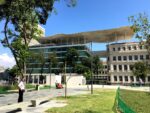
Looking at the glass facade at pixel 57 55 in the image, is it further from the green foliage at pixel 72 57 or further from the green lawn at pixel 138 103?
the green lawn at pixel 138 103

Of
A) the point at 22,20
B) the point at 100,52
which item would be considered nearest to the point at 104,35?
the point at 100,52

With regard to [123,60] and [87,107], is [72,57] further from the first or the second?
[87,107]

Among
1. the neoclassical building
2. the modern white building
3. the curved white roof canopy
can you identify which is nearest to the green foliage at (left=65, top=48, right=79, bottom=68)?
the modern white building

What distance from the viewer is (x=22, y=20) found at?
32.6 metres

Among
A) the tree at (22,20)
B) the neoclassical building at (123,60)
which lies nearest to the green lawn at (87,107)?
the tree at (22,20)

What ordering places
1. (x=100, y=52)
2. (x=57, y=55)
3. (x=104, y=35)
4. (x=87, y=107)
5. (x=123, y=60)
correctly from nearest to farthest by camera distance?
(x=87, y=107), (x=123, y=60), (x=104, y=35), (x=100, y=52), (x=57, y=55)

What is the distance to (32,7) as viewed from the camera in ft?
103

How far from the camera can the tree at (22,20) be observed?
29712 millimetres

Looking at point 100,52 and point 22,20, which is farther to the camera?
point 100,52

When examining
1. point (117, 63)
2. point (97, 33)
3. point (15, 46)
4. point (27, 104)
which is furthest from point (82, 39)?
point (27, 104)

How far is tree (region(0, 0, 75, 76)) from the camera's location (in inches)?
1170

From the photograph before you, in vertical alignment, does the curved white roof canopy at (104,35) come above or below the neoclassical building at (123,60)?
above

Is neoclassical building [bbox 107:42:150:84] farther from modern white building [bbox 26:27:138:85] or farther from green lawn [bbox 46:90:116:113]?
green lawn [bbox 46:90:116:113]

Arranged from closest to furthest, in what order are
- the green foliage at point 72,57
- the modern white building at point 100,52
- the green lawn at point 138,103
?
the green lawn at point 138,103, the green foliage at point 72,57, the modern white building at point 100,52
